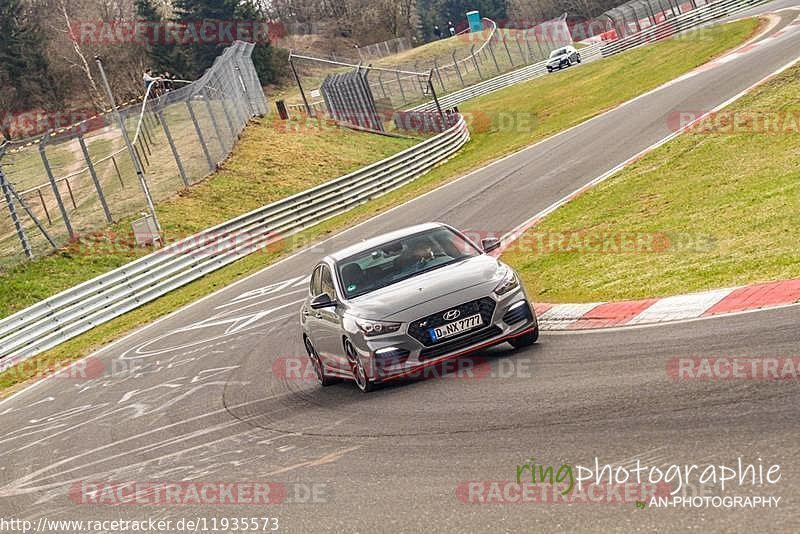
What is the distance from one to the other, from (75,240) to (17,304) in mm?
4195

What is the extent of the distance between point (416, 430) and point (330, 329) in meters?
3.29

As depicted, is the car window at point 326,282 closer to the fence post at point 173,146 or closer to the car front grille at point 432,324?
the car front grille at point 432,324

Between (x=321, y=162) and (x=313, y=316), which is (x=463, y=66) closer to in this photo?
(x=321, y=162)

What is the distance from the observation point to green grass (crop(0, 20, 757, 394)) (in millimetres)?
27625

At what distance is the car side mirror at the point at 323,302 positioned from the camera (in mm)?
11812

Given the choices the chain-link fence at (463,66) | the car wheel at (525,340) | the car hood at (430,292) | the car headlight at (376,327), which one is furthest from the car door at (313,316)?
the chain-link fence at (463,66)

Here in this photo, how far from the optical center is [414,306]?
10898mm

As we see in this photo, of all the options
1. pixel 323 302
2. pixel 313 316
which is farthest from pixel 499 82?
pixel 323 302

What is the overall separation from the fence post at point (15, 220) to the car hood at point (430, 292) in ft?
64.1

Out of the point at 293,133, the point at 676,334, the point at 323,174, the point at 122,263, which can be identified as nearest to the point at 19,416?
the point at 676,334

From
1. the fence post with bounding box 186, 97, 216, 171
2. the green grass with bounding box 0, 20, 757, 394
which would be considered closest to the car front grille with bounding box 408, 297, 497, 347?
the green grass with bounding box 0, 20, 757, 394

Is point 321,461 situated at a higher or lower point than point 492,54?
higher

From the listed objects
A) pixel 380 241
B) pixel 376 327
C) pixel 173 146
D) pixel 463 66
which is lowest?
pixel 463 66

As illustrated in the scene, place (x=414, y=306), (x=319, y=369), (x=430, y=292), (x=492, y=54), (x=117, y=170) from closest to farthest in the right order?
(x=414, y=306), (x=430, y=292), (x=319, y=369), (x=117, y=170), (x=492, y=54)
